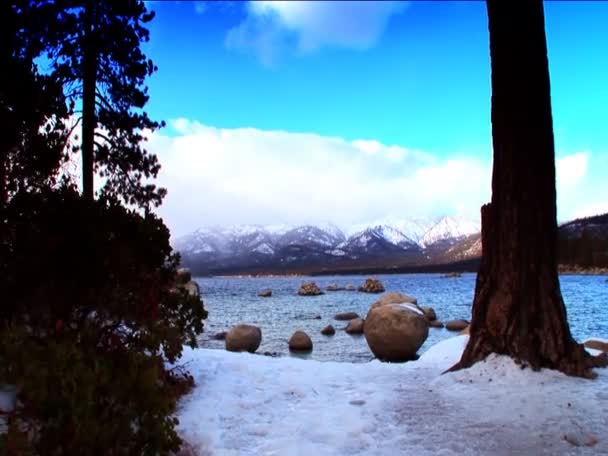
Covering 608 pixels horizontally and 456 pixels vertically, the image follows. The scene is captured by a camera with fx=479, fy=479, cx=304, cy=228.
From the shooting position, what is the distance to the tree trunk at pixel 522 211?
7203 mm

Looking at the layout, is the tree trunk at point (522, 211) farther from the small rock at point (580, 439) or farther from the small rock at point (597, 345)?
the small rock at point (597, 345)

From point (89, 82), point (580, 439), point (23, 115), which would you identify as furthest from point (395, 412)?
point (89, 82)

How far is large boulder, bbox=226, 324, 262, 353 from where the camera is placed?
18344mm

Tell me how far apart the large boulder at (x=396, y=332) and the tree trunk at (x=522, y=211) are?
6.74 meters

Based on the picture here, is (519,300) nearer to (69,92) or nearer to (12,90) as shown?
(12,90)

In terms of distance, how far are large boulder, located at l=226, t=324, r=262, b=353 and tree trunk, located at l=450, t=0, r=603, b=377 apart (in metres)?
11.8

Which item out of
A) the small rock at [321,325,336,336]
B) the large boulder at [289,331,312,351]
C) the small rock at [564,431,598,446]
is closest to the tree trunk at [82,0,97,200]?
the small rock at [564,431,598,446]

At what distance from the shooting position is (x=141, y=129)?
1373 cm

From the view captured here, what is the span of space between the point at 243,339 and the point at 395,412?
41.7 ft

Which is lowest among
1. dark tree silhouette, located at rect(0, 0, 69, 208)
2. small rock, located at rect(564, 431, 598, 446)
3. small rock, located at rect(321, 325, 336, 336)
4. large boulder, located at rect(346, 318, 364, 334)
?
small rock, located at rect(321, 325, 336, 336)

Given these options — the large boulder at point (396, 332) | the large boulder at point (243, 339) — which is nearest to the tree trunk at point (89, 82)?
the large boulder at point (243, 339)

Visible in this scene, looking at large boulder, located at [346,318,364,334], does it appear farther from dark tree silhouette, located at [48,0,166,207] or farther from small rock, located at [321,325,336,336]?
dark tree silhouette, located at [48,0,166,207]

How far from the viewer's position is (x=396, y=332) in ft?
47.5

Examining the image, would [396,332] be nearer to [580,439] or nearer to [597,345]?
[597,345]
